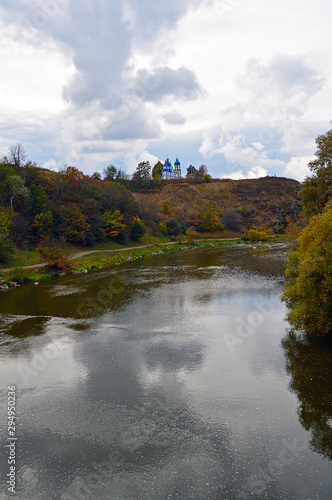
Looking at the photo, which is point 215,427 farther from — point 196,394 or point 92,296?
point 92,296

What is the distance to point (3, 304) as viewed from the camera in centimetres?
2578

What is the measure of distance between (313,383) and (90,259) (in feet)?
122

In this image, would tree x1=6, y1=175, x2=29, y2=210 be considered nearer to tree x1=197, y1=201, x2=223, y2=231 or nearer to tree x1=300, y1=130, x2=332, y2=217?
tree x1=300, y1=130, x2=332, y2=217

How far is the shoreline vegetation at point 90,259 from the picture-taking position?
109ft

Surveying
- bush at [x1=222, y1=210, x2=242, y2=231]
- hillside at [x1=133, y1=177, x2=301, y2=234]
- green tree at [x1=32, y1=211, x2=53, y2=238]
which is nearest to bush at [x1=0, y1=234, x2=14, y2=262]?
green tree at [x1=32, y1=211, x2=53, y2=238]

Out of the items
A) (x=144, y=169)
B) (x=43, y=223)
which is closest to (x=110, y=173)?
(x=144, y=169)

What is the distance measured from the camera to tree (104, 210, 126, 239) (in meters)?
59.0

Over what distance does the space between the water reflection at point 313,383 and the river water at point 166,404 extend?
1.9 inches
